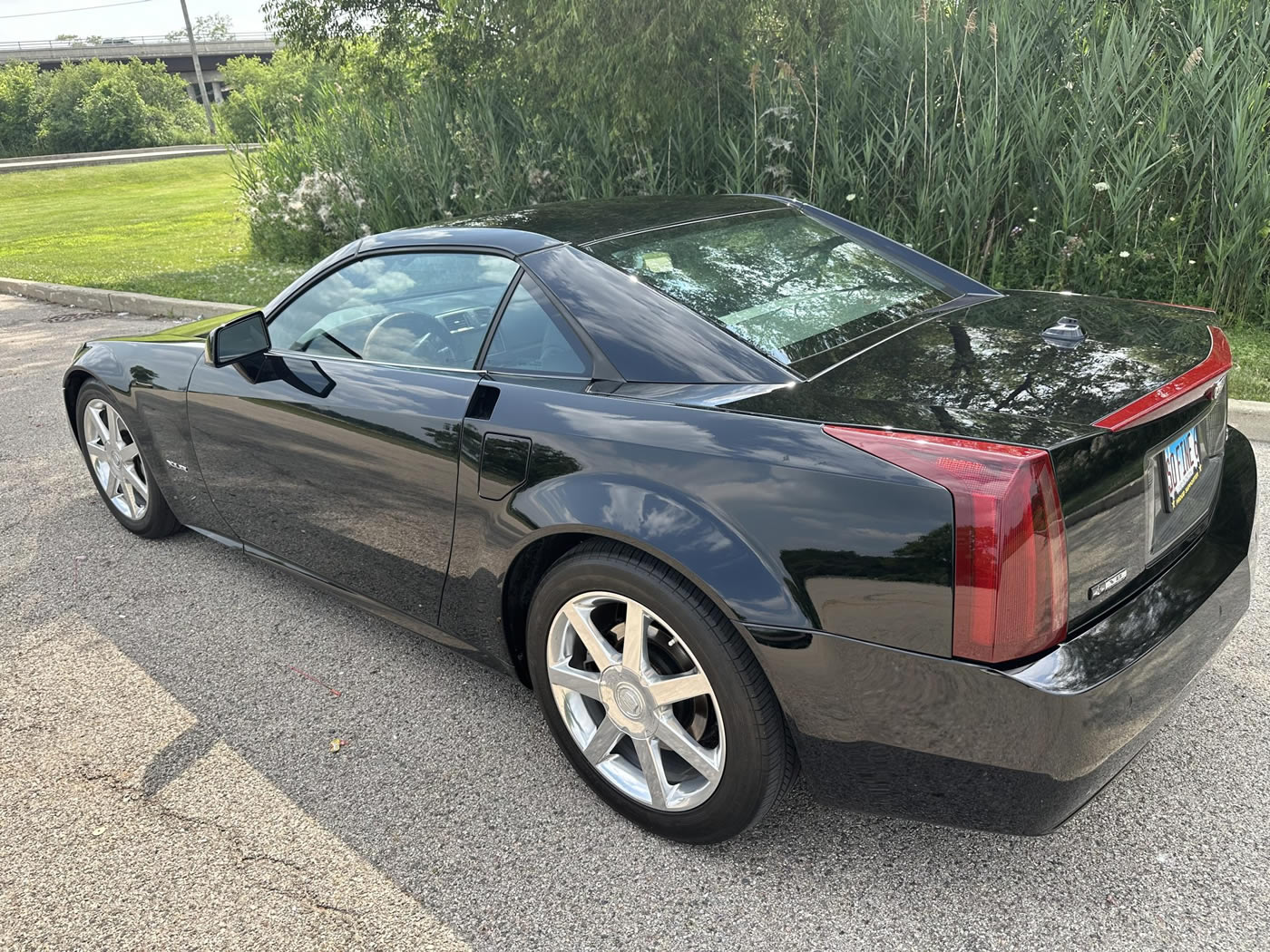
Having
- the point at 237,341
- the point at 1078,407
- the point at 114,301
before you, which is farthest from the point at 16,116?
the point at 1078,407

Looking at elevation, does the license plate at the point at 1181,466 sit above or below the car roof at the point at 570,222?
below

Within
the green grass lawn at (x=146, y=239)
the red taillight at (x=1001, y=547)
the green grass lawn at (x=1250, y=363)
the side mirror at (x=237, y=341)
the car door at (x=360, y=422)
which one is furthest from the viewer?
the green grass lawn at (x=146, y=239)

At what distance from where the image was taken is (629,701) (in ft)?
7.68

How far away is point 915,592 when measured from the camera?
1811 millimetres

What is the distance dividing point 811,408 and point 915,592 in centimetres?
46

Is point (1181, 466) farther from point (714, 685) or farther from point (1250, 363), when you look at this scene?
point (1250, 363)

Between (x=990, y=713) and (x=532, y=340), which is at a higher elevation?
(x=532, y=340)

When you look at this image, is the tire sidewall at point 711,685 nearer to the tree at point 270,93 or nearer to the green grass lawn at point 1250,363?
the green grass lawn at point 1250,363

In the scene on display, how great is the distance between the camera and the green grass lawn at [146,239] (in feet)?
32.2

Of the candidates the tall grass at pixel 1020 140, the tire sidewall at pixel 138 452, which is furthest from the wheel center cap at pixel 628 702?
the tall grass at pixel 1020 140

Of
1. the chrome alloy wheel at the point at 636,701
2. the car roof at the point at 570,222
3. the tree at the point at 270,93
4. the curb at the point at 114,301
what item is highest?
the tree at the point at 270,93

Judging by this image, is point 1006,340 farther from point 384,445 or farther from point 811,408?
point 384,445

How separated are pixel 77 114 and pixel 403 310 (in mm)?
47950

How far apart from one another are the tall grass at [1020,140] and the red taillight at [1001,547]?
5.33m
